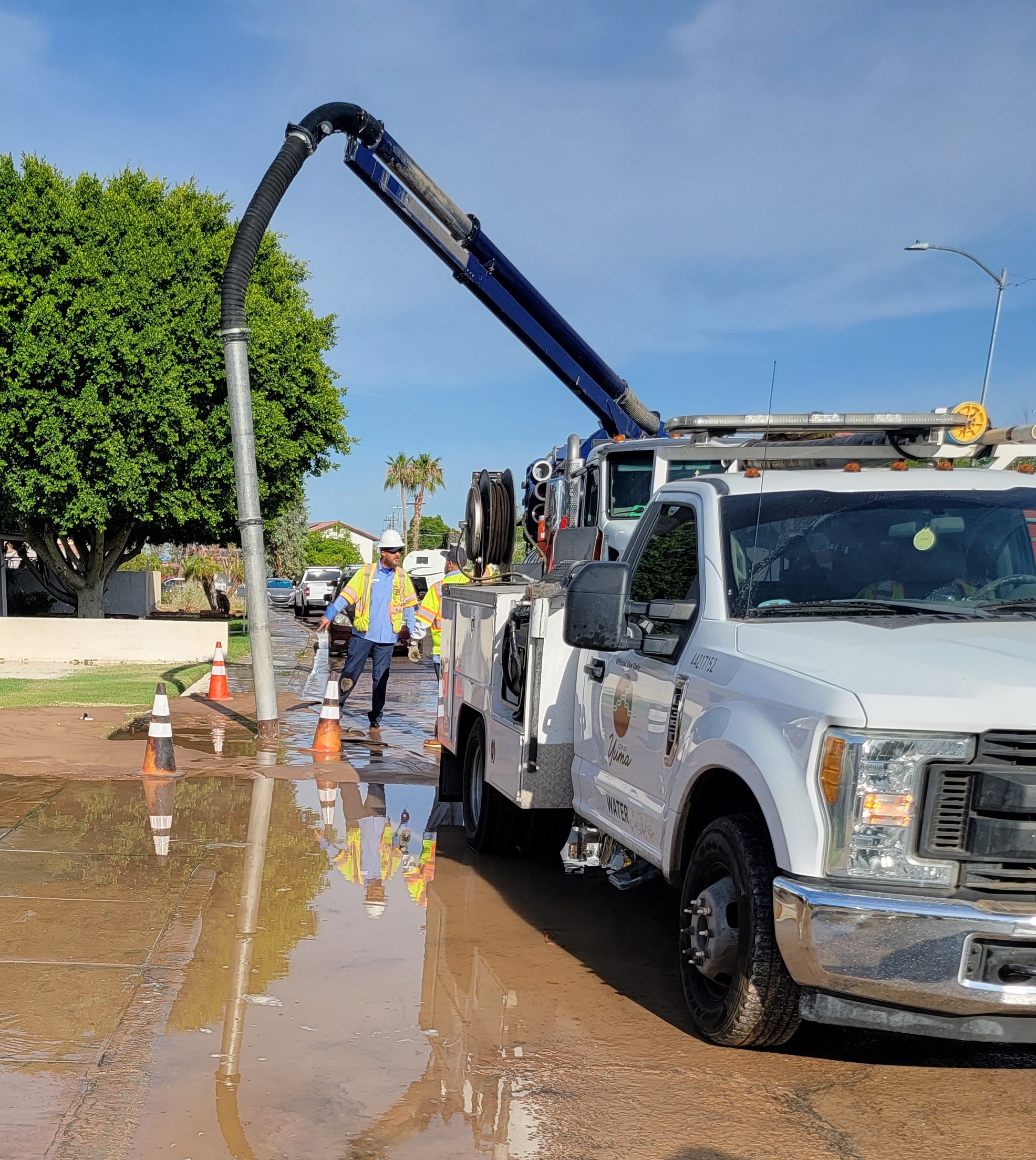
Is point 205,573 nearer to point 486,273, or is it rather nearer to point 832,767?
point 486,273

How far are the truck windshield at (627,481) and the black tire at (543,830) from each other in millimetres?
3081

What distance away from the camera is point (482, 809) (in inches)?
302

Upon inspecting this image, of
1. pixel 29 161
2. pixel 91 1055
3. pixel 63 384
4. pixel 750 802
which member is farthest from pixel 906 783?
pixel 29 161

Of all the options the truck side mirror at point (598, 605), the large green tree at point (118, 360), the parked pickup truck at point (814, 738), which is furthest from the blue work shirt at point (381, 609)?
the large green tree at point (118, 360)

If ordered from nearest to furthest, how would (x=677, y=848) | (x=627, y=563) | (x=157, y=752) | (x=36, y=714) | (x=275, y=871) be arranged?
1. (x=677, y=848)
2. (x=627, y=563)
3. (x=275, y=871)
4. (x=157, y=752)
5. (x=36, y=714)

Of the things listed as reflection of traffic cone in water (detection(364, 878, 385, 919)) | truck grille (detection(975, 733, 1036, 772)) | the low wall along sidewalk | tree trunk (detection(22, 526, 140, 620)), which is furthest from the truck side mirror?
tree trunk (detection(22, 526, 140, 620))

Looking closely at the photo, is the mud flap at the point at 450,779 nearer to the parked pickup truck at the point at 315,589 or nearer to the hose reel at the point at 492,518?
the hose reel at the point at 492,518

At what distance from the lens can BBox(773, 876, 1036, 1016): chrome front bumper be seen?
12.1 feet

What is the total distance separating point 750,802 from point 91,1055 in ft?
7.81

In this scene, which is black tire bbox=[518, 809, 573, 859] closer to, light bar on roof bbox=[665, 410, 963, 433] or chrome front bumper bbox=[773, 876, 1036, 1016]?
light bar on roof bbox=[665, 410, 963, 433]

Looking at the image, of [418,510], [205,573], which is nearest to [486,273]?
[205,573]

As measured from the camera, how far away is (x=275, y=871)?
7109 millimetres

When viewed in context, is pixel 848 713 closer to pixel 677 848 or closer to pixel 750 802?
pixel 750 802

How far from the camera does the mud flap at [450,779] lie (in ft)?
28.3
